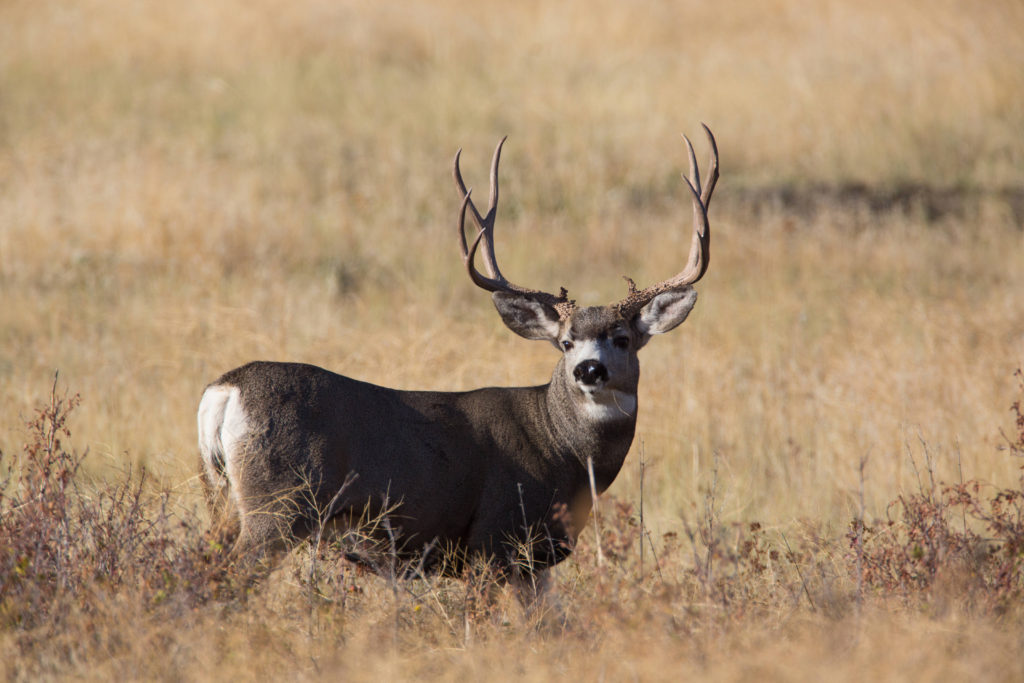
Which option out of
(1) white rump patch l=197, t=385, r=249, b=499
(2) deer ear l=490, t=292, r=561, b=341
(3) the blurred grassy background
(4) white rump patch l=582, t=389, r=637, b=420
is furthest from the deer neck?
(1) white rump patch l=197, t=385, r=249, b=499

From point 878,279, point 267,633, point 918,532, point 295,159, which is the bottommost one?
point 267,633

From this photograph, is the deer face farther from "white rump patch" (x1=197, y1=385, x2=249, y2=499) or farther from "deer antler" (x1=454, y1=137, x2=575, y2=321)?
"white rump patch" (x1=197, y1=385, x2=249, y2=499)

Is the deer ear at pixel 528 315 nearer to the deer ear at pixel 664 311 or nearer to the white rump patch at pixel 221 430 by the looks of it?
the deer ear at pixel 664 311

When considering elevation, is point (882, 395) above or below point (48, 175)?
below

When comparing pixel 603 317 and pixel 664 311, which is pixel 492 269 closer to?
pixel 603 317

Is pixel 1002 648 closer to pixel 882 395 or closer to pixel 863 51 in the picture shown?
pixel 882 395

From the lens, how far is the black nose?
16.7 feet

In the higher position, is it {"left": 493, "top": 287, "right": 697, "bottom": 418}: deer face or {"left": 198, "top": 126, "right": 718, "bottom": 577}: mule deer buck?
{"left": 493, "top": 287, "right": 697, "bottom": 418}: deer face

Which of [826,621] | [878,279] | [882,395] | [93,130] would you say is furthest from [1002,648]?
[93,130]

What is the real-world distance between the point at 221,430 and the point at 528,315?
65.1 inches

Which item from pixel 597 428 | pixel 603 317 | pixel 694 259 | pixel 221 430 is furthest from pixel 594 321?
pixel 221 430

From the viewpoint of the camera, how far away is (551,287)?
1102 centimetres

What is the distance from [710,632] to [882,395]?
14.5 ft

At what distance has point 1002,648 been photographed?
148 inches
